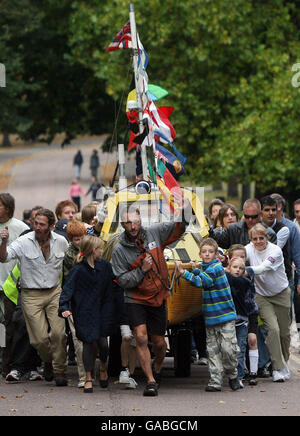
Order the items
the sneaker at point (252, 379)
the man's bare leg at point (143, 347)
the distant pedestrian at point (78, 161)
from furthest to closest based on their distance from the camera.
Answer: the distant pedestrian at point (78, 161)
the sneaker at point (252, 379)
the man's bare leg at point (143, 347)

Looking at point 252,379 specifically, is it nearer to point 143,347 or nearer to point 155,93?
point 143,347

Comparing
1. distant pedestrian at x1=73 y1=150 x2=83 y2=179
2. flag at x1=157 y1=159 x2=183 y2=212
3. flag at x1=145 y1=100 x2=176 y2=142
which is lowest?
flag at x1=157 y1=159 x2=183 y2=212

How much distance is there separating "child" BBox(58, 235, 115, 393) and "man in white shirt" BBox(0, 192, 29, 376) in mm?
1210

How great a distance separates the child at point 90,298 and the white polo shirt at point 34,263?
534 mm

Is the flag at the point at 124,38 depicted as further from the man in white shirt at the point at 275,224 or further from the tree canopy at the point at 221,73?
the tree canopy at the point at 221,73

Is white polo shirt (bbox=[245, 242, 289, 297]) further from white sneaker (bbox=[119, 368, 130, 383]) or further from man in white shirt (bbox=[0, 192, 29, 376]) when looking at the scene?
man in white shirt (bbox=[0, 192, 29, 376])

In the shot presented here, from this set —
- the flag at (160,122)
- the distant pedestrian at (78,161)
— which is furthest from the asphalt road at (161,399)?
the distant pedestrian at (78,161)

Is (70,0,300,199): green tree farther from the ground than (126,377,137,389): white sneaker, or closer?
farther from the ground

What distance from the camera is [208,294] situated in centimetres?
1159

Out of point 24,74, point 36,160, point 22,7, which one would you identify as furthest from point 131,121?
point 36,160

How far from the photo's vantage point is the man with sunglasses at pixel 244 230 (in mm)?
12789

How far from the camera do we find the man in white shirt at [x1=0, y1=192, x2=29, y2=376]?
41.2 feet

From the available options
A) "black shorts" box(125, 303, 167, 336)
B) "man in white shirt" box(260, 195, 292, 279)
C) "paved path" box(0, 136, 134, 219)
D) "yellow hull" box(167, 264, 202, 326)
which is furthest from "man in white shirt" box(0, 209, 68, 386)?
"paved path" box(0, 136, 134, 219)

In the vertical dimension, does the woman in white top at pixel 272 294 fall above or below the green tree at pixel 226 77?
below
